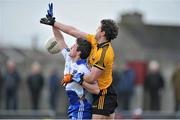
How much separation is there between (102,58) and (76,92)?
61 cm

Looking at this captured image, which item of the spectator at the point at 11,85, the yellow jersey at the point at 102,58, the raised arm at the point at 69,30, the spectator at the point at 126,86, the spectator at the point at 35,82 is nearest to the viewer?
the yellow jersey at the point at 102,58

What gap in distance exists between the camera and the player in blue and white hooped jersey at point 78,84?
1019 centimetres

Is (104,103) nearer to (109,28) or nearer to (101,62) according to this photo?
(101,62)

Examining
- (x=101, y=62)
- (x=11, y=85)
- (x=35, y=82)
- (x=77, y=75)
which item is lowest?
(x=77, y=75)

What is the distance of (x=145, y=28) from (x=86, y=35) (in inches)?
854

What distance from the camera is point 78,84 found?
10.2 m

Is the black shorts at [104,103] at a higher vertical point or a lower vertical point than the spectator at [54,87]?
lower

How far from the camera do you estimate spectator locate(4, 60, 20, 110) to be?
20.6 meters

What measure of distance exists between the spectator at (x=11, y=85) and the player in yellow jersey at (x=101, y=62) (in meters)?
10.4

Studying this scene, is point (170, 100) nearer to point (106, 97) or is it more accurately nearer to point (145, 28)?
point (145, 28)

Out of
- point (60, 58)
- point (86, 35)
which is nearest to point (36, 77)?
point (60, 58)

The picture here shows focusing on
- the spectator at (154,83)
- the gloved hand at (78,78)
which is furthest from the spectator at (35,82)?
the gloved hand at (78,78)

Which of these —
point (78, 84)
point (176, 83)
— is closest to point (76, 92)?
point (78, 84)

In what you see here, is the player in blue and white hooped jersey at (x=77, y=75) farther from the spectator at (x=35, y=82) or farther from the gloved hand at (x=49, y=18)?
the spectator at (x=35, y=82)
